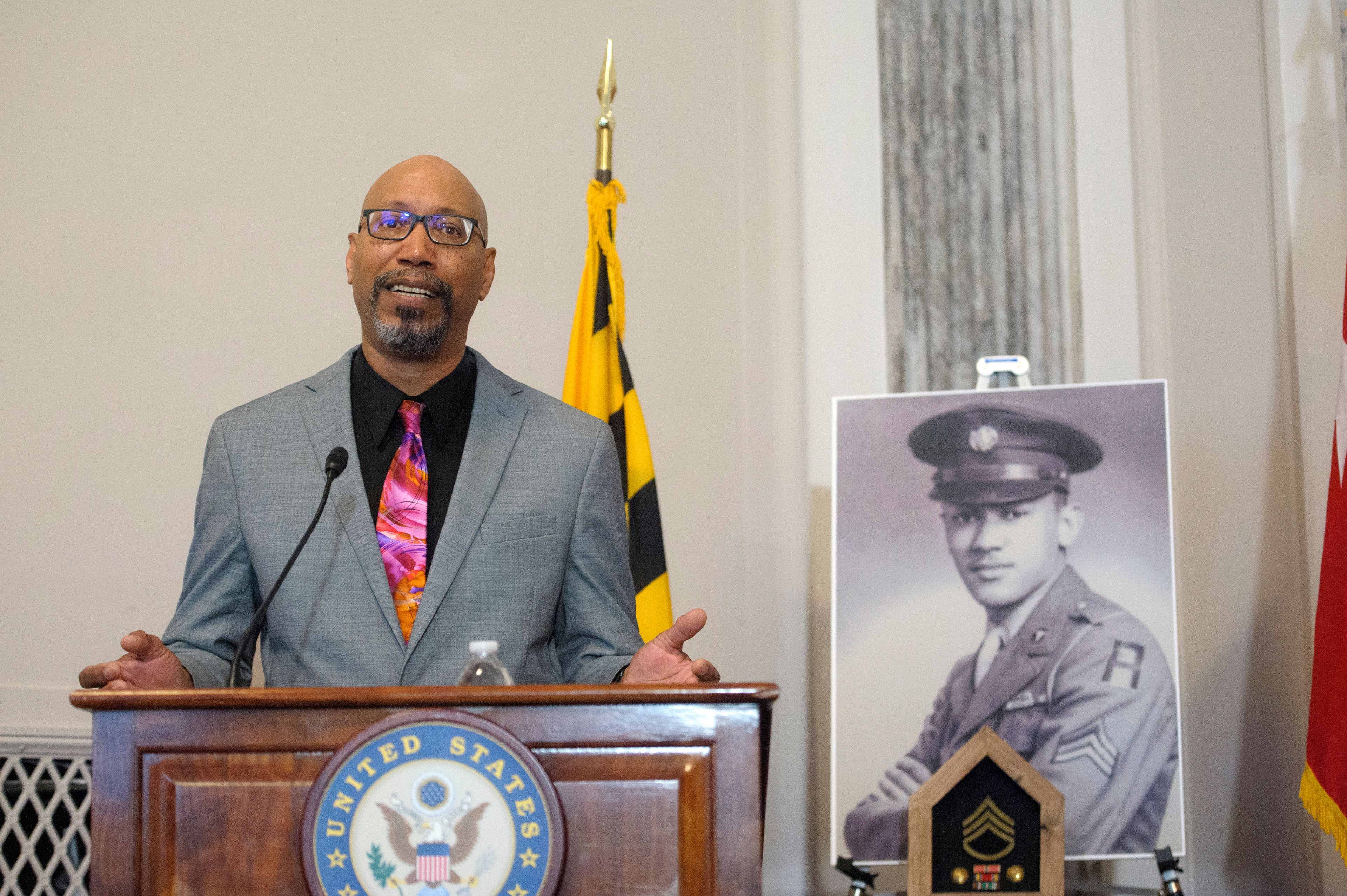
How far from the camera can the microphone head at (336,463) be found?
1597mm

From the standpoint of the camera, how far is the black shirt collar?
203 cm

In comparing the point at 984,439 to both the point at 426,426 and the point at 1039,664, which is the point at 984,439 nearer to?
the point at 1039,664

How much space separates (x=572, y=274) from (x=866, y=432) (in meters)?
0.98

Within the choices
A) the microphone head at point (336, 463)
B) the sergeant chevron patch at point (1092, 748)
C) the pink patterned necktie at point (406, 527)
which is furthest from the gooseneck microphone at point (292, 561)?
the sergeant chevron patch at point (1092, 748)

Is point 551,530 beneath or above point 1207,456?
beneath

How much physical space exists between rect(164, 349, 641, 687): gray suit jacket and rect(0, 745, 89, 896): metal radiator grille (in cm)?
136

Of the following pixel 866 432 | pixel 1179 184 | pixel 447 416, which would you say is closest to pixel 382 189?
pixel 447 416

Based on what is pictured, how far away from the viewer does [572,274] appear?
3439 mm

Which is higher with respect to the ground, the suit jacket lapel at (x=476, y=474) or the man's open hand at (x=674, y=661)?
the suit jacket lapel at (x=476, y=474)

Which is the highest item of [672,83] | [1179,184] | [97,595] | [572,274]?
[672,83]

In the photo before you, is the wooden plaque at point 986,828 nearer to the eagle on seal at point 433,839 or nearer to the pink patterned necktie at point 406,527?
the pink patterned necktie at point 406,527

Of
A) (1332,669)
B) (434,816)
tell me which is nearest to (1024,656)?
(1332,669)

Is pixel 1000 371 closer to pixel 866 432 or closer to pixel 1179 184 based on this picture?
pixel 866 432

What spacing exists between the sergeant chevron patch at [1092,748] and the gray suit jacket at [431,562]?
3.85 ft
